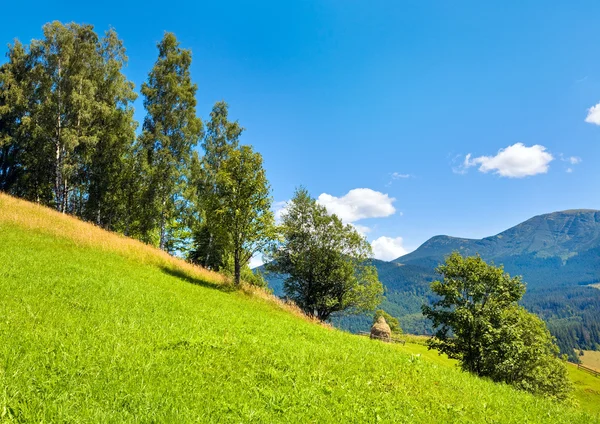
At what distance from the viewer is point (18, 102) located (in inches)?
1458

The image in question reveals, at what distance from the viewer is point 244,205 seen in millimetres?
24297

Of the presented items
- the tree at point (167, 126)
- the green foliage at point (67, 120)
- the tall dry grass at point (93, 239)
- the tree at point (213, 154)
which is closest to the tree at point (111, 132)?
the green foliage at point (67, 120)

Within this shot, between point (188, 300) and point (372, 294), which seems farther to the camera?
point (372, 294)

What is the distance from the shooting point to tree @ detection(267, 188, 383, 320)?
37531mm

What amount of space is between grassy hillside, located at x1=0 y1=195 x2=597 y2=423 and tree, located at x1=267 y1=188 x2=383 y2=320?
23.1 m

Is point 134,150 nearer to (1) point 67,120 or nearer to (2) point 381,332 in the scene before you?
(1) point 67,120

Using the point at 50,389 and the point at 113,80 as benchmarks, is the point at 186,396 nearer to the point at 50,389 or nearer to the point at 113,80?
the point at 50,389

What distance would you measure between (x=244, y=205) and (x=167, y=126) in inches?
747

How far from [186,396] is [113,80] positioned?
4168 cm

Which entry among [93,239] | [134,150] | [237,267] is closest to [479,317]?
[237,267]

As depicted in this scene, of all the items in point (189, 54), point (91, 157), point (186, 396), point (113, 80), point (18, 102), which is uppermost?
point (189, 54)

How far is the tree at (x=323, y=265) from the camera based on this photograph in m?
37.5

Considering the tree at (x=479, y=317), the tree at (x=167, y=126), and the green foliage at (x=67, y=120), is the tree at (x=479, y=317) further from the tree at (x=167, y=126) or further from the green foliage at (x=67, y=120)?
the green foliage at (x=67, y=120)

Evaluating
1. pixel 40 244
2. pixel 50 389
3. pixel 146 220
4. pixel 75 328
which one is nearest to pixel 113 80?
pixel 146 220
